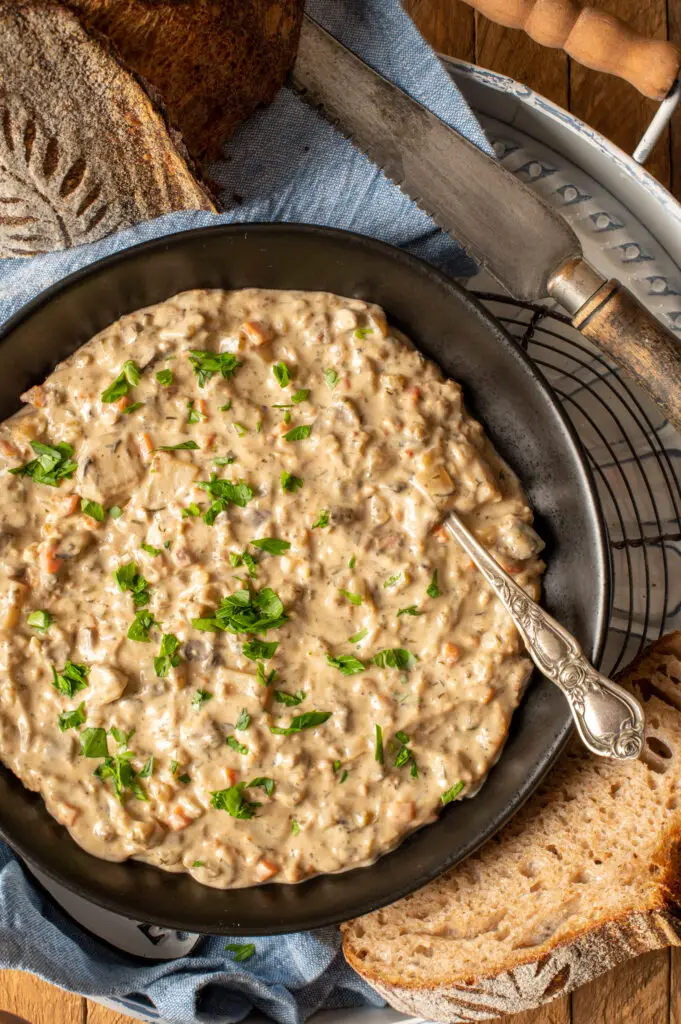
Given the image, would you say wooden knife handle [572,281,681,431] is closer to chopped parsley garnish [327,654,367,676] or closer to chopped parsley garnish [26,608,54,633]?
chopped parsley garnish [327,654,367,676]

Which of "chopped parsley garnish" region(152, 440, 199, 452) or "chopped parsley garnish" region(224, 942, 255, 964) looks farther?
"chopped parsley garnish" region(224, 942, 255, 964)

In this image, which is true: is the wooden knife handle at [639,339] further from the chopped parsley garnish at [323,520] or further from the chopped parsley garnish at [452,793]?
the chopped parsley garnish at [452,793]

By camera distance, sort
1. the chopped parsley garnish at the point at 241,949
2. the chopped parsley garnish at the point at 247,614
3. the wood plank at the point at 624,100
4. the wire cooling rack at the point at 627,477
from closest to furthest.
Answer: the chopped parsley garnish at the point at 247,614 < the chopped parsley garnish at the point at 241,949 < the wire cooling rack at the point at 627,477 < the wood plank at the point at 624,100

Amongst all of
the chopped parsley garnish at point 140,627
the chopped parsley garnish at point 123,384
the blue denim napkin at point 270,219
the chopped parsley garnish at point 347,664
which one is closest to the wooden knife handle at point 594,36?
the blue denim napkin at point 270,219

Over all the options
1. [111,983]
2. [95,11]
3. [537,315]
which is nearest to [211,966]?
[111,983]

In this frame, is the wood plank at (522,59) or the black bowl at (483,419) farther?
the wood plank at (522,59)

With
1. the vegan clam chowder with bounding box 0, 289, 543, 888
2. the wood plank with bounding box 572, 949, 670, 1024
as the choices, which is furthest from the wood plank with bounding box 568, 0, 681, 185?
the wood plank with bounding box 572, 949, 670, 1024
